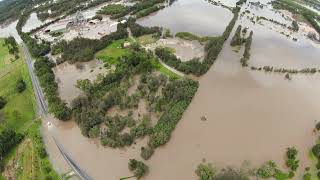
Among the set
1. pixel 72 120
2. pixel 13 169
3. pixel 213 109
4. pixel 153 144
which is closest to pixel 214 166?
pixel 153 144

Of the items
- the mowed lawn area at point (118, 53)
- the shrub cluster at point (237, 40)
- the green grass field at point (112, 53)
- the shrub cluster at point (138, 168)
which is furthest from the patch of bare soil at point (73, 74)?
the shrub cluster at point (237, 40)

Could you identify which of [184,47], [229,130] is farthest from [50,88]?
[229,130]

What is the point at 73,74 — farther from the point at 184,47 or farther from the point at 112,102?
the point at 184,47

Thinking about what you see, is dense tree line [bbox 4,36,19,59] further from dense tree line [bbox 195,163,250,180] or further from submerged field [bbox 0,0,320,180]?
dense tree line [bbox 195,163,250,180]

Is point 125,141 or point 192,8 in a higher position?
point 125,141

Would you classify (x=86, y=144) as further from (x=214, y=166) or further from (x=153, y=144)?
(x=214, y=166)

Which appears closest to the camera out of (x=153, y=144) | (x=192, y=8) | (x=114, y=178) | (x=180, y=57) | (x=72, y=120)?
(x=114, y=178)

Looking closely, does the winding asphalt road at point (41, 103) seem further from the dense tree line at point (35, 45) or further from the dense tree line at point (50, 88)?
the dense tree line at point (35, 45)
